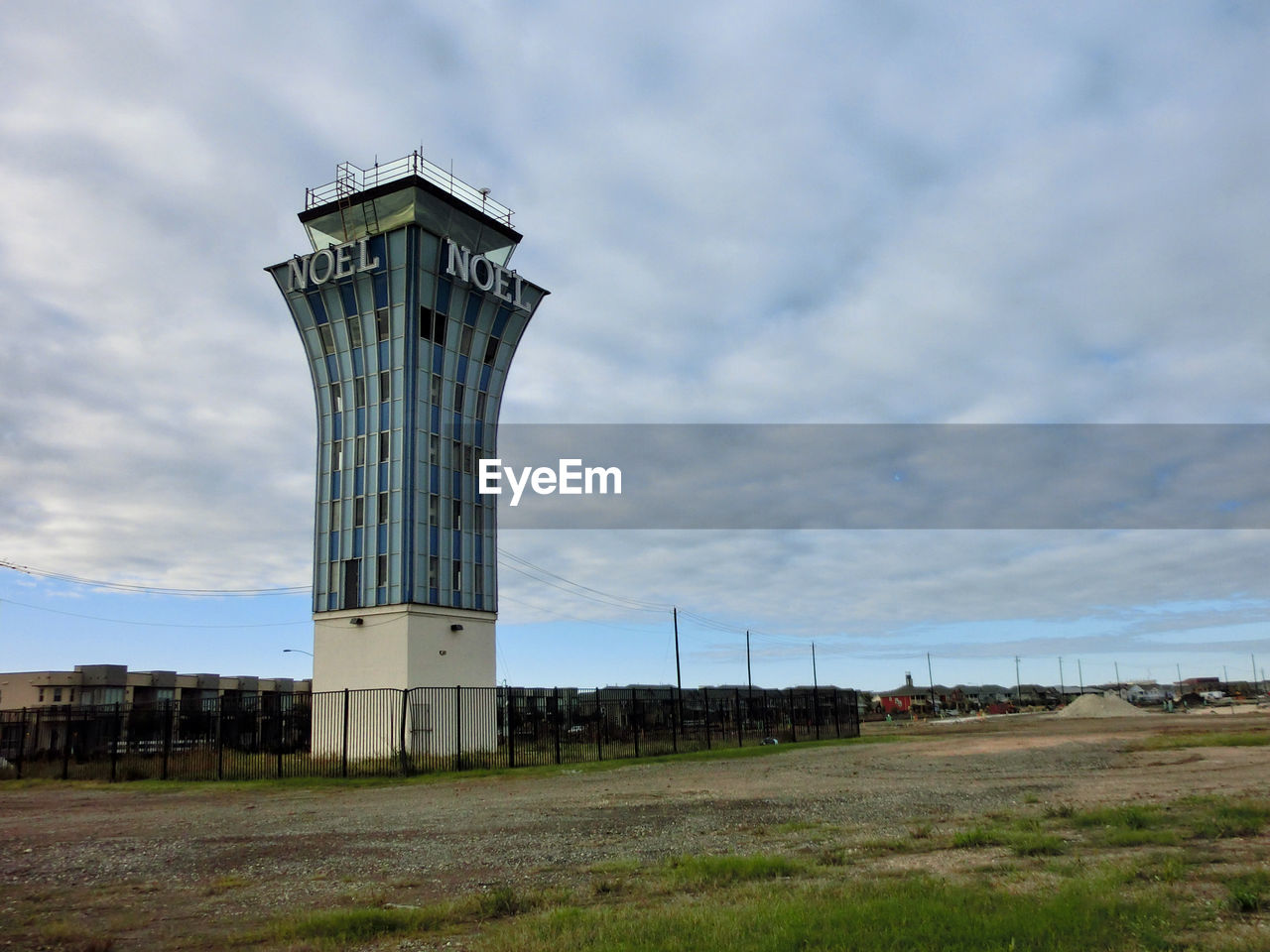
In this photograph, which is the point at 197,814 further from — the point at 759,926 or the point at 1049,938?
the point at 1049,938

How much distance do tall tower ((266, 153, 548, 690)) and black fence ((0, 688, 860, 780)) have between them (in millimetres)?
1891

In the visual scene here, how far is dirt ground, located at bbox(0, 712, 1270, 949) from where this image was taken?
10.6 m

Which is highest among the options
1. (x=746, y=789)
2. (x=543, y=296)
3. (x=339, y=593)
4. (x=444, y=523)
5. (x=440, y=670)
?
(x=543, y=296)

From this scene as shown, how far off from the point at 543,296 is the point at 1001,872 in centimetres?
4151

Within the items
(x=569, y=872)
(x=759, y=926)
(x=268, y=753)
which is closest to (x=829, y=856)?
(x=569, y=872)

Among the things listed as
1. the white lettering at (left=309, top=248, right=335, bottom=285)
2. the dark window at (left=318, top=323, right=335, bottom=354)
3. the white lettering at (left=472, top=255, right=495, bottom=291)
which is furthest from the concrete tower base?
the white lettering at (left=309, top=248, right=335, bottom=285)

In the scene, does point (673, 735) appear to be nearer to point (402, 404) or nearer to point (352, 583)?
point (352, 583)

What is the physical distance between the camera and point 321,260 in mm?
44062

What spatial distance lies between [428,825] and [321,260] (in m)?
33.4

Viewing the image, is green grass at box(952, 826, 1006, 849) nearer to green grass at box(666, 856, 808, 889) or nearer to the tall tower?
green grass at box(666, 856, 808, 889)

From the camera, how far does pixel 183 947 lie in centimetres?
859

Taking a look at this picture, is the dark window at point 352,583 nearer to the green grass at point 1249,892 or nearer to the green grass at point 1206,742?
the green grass at point 1206,742

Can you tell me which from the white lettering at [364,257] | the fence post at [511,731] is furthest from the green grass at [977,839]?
the white lettering at [364,257]

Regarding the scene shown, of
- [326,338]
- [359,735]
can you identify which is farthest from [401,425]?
[359,735]
